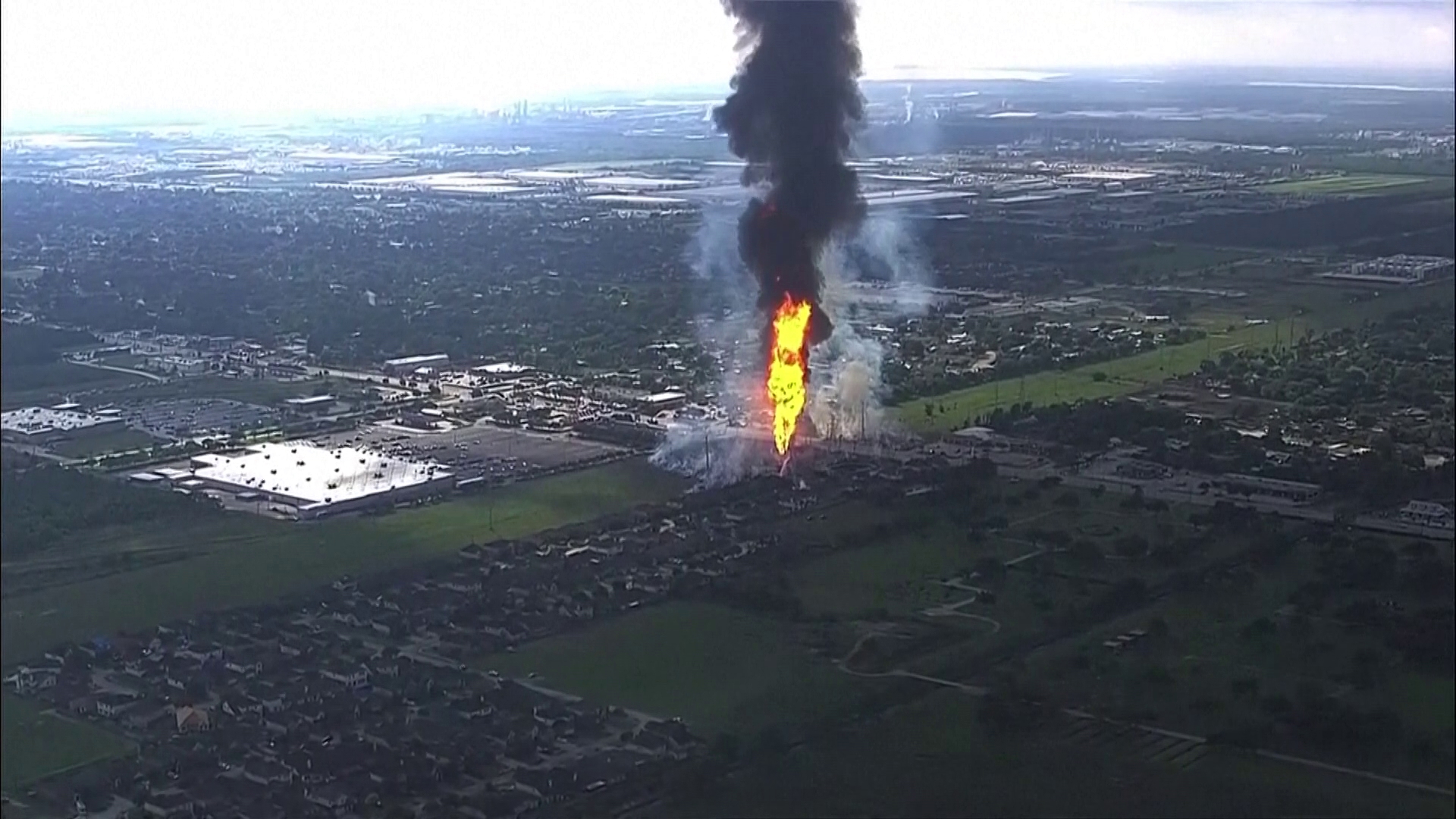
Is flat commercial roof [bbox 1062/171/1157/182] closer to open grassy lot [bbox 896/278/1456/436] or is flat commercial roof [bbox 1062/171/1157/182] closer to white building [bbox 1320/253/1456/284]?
open grassy lot [bbox 896/278/1456/436]

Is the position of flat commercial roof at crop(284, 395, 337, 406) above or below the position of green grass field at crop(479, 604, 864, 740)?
above

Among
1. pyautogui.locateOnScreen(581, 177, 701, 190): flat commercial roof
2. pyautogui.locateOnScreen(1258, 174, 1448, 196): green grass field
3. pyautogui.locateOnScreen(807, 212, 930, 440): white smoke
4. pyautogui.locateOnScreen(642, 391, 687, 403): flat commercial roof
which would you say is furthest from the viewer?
pyautogui.locateOnScreen(581, 177, 701, 190): flat commercial roof

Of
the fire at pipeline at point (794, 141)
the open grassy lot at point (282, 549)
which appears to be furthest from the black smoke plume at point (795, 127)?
the open grassy lot at point (282, 549)

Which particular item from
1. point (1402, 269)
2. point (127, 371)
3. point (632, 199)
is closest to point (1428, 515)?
point (1402, 269)

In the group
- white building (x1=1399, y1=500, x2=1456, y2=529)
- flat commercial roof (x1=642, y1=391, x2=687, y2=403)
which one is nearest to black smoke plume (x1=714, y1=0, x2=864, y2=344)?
flat commercial roof (x1=642, y1=391, x2=687, y2=403)

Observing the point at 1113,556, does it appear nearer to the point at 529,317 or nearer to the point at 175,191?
the point at 529,317

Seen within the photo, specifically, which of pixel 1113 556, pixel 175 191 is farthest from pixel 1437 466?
pixel 175 191

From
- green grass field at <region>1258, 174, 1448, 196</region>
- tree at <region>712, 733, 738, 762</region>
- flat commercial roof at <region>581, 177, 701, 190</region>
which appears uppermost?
green grass field at <region>1258, 174, 1448, 196</region>

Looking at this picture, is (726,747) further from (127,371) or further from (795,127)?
(127,371)
